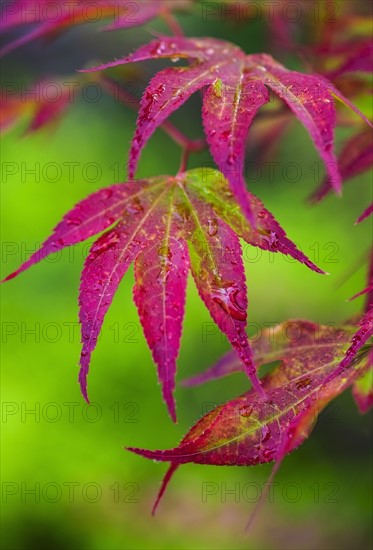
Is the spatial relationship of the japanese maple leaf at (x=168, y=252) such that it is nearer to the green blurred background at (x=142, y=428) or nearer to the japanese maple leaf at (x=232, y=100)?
the japanese maple leaf at (x=232, y=100)

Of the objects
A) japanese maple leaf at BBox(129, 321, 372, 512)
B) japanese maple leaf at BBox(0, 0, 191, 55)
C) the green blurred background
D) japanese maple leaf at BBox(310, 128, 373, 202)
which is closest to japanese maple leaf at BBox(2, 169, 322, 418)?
japanese maple leaf at BBox(129, 321, 372, 512)

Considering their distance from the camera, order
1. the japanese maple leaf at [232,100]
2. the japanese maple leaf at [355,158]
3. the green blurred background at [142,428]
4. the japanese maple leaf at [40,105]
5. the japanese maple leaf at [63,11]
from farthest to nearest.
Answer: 1. the green blurred background at [142,428]
2. the japanese maple leaf at [40,105]
3. the japanese maple leaf at [63,11]
4. the japanese maple leaf at [355,158]
5. the japanese maple leaf at [232,100]

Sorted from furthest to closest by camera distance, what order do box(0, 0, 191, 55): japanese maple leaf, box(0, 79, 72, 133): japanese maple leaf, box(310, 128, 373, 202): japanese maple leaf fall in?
box(0, 79, 72, 133): japanese maple leaf → box(0, 0, 191, 55): japanese maple leaf → box(310, 128, 373, 202): japanese maple leaf

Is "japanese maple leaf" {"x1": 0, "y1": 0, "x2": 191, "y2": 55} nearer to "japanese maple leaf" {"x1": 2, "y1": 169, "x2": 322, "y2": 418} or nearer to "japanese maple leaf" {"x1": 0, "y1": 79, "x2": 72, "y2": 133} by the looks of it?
"japanese maple leaf" {"x1": 0, "y1": 79, "x2": 72, "y2": 133}

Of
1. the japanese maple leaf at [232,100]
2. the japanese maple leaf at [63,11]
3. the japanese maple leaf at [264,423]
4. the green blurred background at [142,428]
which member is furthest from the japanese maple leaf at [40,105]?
the green blurred background at [142,428]

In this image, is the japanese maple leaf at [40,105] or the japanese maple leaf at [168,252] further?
the japanese maple leaf at [40,105]

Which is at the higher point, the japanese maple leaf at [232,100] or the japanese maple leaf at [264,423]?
the japanese maple leaf at [232,100]

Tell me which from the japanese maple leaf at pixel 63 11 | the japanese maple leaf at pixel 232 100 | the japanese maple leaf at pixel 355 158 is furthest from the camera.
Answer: the japanese maple leaf at pixel 63 11
